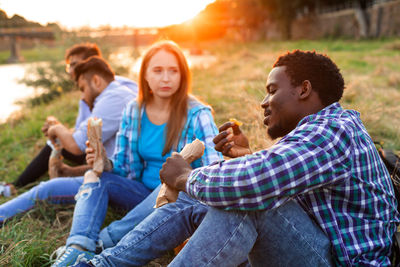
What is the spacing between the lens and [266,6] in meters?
29.0

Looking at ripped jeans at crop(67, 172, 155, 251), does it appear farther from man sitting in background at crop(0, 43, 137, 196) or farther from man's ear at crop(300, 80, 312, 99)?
man's ear at crop(300, 80, 312, 99)

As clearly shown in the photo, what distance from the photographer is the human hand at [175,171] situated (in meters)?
1.51

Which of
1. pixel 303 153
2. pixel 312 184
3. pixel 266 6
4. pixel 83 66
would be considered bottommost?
pixel 312 184

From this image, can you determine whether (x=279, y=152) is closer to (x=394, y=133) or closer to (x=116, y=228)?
(x=116, y=228)

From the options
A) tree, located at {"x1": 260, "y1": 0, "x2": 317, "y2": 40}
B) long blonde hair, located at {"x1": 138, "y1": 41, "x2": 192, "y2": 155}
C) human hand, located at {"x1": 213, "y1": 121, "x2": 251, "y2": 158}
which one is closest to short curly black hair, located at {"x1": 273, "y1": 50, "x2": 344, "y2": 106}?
human hand, located at {"x1": 213, "y1": 121, "x2": 251, "y2": 158}

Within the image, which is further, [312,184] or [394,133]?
[394,133]

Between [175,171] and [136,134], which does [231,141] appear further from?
[136,134]

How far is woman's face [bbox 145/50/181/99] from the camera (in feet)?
8.09

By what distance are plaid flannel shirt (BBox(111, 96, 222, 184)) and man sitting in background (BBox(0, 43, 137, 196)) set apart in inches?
16.8

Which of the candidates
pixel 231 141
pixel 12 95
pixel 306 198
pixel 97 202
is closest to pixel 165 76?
pixel 231 141

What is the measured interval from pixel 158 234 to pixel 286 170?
31.5 inches

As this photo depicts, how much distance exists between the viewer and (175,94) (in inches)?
100

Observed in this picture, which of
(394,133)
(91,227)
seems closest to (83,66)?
(91,227)

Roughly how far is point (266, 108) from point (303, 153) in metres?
0.43
